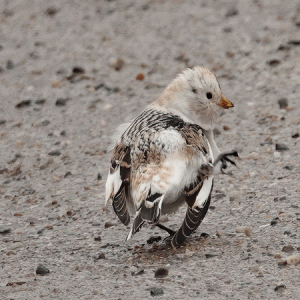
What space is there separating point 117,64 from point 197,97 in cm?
405

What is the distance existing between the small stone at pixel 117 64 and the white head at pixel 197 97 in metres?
3.83

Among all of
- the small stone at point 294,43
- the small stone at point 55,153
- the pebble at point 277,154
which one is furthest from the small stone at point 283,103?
the small stone at point 55,153

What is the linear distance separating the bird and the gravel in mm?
350

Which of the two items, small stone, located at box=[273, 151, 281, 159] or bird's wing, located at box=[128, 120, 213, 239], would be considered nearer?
bird's wing, located at box=[128, 120, 213, 239]

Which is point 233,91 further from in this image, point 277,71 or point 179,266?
point 179,266

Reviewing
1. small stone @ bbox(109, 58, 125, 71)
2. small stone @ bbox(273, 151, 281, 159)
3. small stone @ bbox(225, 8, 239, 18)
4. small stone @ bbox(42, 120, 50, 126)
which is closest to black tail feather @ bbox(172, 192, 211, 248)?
small stone @ bbox(273, 151, 281, 159)

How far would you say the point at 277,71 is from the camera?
320 inches

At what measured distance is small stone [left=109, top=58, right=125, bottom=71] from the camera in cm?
887

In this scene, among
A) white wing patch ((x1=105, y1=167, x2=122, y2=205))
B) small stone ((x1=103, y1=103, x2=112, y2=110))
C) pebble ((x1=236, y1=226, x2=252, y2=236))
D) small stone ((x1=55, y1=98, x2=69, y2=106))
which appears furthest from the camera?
small stone ((x1=55, y1=98, x2=69, y2=106))

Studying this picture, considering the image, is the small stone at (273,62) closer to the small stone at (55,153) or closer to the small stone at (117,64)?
the small stone at (117,64)

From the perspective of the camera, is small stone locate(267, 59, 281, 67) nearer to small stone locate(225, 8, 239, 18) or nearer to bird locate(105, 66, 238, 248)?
small stone locate(225, 8, 239, 18)

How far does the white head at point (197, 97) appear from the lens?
5.01 metres

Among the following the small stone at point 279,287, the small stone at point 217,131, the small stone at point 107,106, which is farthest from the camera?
the small stone at point 107,106

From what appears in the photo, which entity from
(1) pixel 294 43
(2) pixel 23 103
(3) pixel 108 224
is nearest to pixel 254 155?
(3) pixel 108 224
